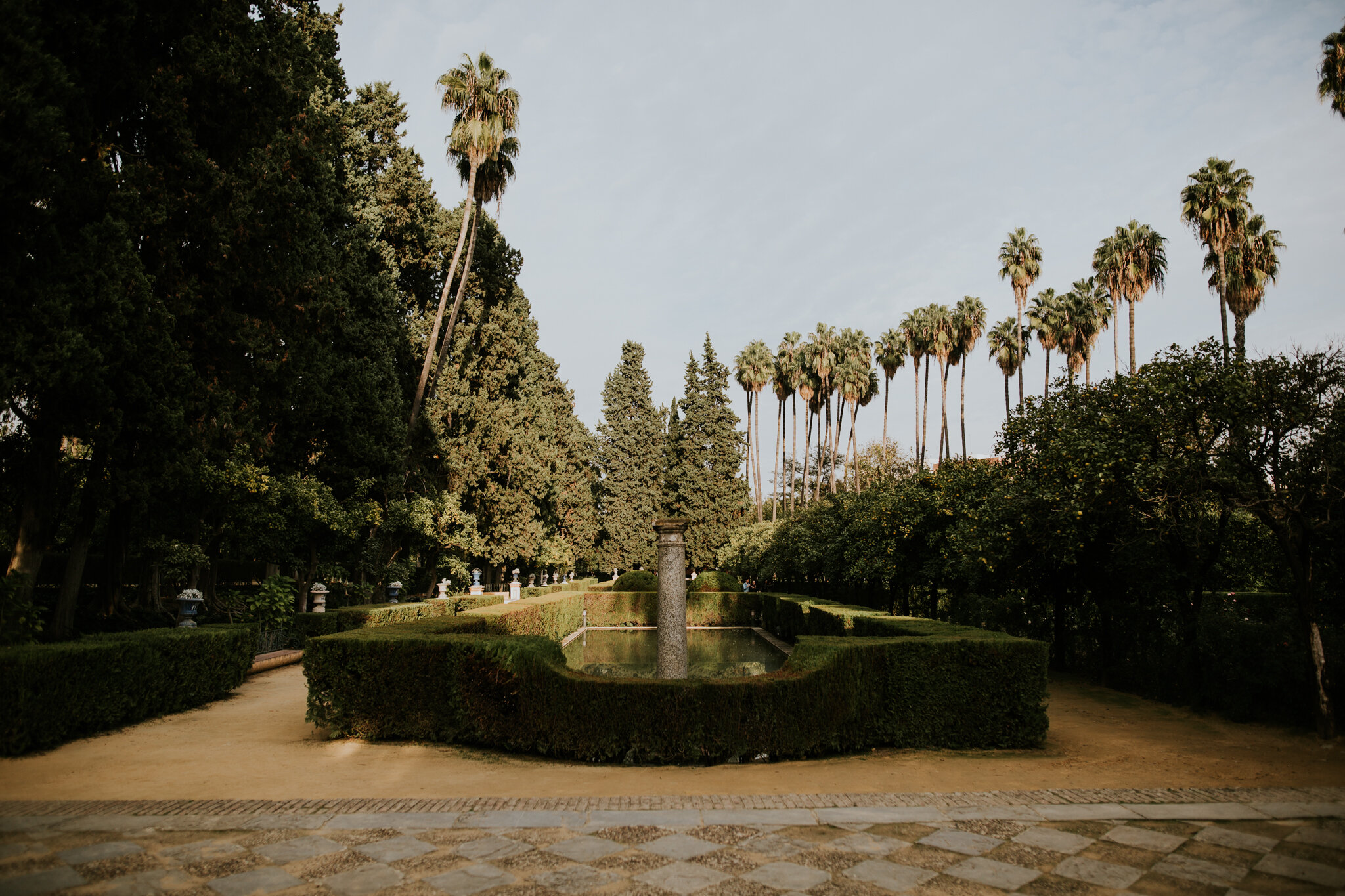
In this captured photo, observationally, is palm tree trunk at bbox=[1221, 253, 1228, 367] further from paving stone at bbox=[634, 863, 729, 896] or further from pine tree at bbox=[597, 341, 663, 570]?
pine tree at bbox=[597, 341, 663, 570]

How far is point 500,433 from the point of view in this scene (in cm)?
2539

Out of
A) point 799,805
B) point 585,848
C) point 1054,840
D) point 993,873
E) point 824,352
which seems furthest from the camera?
point 824,352

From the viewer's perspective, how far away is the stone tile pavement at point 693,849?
3.84 metres

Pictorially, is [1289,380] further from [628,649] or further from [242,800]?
[628,649]

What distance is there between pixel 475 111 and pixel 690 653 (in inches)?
705

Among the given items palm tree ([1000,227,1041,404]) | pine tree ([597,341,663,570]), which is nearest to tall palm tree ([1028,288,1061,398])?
palm tree ([1000,227,1041,404])

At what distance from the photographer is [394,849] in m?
4.38

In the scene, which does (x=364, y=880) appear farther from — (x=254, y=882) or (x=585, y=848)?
(x=585, y=848)

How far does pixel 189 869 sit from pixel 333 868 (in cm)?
77

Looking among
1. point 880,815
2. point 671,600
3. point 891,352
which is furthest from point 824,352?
point 880,815

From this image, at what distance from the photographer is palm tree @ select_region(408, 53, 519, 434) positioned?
2283 cm

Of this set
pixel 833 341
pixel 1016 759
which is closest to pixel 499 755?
pixel 1016 759

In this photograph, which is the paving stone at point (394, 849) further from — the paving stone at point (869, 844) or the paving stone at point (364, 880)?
the paving stone at point (869, 844)

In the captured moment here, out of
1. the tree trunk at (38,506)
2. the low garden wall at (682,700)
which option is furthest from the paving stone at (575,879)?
the tree trunk at (38,506)
